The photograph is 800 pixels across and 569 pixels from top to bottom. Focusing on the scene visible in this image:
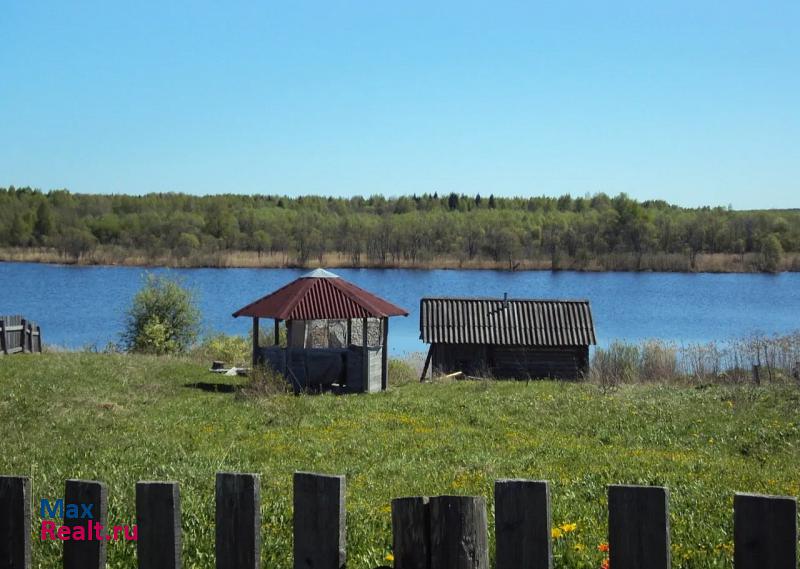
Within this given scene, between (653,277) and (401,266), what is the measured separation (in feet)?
105

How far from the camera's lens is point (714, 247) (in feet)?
385

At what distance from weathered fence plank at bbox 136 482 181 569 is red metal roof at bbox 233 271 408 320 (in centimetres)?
1989

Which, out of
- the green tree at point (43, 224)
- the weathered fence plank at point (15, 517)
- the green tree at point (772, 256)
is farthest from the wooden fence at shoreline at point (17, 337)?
the green tree at point (43, 224)

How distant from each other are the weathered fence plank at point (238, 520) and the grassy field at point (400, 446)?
2.63 m

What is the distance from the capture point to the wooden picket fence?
2.97 m

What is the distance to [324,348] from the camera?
23406 mm

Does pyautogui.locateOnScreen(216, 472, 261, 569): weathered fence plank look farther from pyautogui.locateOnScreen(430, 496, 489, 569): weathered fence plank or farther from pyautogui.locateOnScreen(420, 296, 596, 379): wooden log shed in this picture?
pyautogui.locateOnScreen(420, 296, 596, 379): wooden log shed

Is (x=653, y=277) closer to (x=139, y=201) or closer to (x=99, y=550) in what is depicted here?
(x=99, y=550)

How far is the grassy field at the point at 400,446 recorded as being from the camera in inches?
279

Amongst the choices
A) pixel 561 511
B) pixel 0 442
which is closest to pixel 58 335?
pixel 0 442

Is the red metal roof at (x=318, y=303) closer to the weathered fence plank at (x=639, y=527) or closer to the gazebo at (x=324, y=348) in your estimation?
the gazebo at (x=324, y=348)

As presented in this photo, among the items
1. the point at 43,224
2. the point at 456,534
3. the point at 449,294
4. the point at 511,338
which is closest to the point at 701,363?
the point at 511,338

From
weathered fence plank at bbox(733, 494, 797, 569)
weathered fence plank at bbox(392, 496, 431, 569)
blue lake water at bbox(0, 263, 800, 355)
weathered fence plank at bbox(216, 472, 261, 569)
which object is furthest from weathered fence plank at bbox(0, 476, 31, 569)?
blue lake water at bbox(0, 263, 800, 355)

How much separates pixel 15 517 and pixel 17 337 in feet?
91.6
